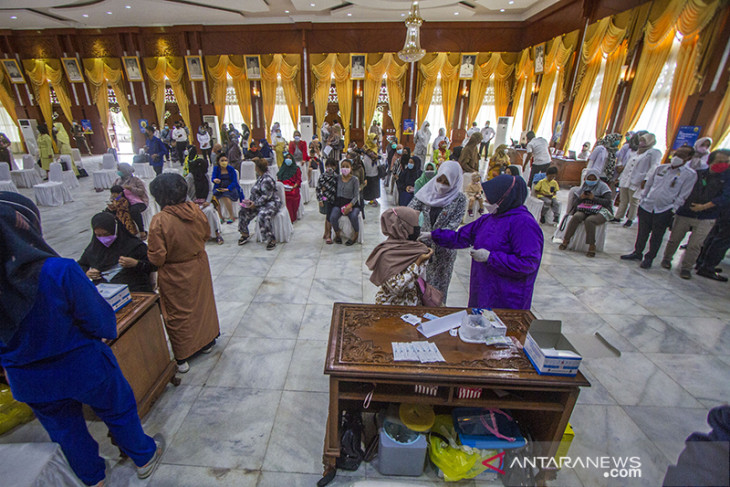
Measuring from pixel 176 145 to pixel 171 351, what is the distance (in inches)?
458

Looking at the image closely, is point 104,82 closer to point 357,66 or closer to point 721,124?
point 357,66

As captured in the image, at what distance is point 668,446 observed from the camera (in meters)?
2.16

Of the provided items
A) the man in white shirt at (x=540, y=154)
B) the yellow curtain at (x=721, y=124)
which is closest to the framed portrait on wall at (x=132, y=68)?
the man in white shirt at (x=540, y=154)

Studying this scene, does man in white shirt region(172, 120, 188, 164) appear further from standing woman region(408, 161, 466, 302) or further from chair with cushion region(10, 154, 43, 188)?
standing woman region(408, 161, 466, 302)

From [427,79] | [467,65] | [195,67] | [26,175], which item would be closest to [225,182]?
[26,175]

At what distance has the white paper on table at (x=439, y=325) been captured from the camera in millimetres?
1890

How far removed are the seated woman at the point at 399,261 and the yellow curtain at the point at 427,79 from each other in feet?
42.3

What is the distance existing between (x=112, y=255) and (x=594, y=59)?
11580 millimetres

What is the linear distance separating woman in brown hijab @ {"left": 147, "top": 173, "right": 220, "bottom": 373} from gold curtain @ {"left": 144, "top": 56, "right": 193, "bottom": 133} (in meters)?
13.9

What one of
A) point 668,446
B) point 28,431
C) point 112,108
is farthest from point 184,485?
point 112,108

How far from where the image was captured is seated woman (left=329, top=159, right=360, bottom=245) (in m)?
A: 5.09

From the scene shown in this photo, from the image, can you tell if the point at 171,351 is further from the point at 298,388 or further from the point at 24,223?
the point at 24,223

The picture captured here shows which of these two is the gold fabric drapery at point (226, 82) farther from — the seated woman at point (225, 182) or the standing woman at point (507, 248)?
the standing woman at point (507, 248)

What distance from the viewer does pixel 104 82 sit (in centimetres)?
1384
